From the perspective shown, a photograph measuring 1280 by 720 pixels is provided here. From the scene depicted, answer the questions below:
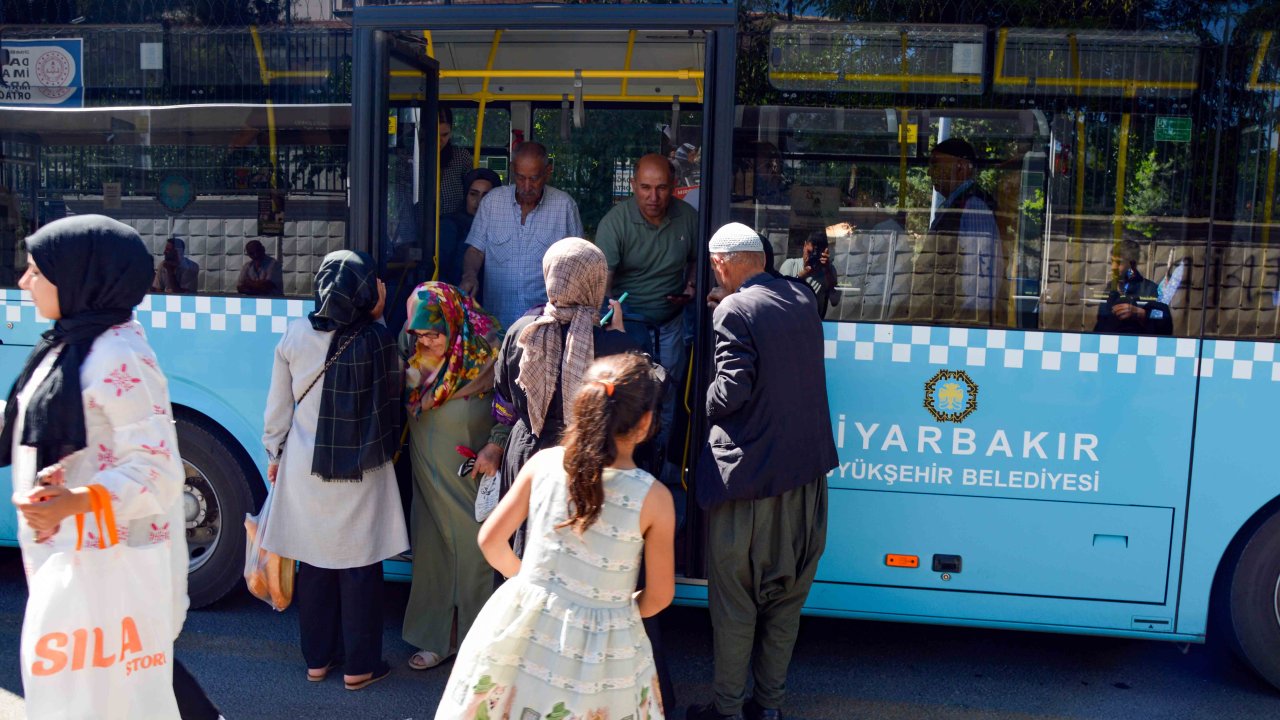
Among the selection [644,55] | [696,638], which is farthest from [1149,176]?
[644,55]

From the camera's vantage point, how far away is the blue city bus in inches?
164

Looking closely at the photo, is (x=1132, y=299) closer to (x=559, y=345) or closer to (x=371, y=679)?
(x=559, y=345)

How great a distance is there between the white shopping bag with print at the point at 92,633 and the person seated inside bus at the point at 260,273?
7.38 feet

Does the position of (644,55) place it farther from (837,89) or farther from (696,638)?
(696,638)

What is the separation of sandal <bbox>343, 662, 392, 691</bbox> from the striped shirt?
171 centimetres

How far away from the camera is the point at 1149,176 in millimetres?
4172

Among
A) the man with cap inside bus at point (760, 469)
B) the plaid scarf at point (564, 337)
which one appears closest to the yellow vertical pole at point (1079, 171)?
the man with cap inside bus at point (760, 469)

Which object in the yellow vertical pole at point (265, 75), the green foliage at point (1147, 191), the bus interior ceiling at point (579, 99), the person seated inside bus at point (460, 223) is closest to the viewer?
the green foliage at point (1147, 191)

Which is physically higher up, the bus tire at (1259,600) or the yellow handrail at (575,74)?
the yellow handrail at (575,74)

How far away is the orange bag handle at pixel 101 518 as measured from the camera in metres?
2.68

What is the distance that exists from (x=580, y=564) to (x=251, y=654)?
259 centimetres

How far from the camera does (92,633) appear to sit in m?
2.73

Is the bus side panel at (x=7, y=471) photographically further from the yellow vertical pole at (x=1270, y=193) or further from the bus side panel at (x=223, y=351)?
the yellow vertical pole at (x=1270, y=193)

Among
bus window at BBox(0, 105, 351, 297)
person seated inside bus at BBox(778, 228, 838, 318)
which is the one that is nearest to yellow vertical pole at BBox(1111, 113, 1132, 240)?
person seated inside bus at BBox(778, 228, 838, 318)
